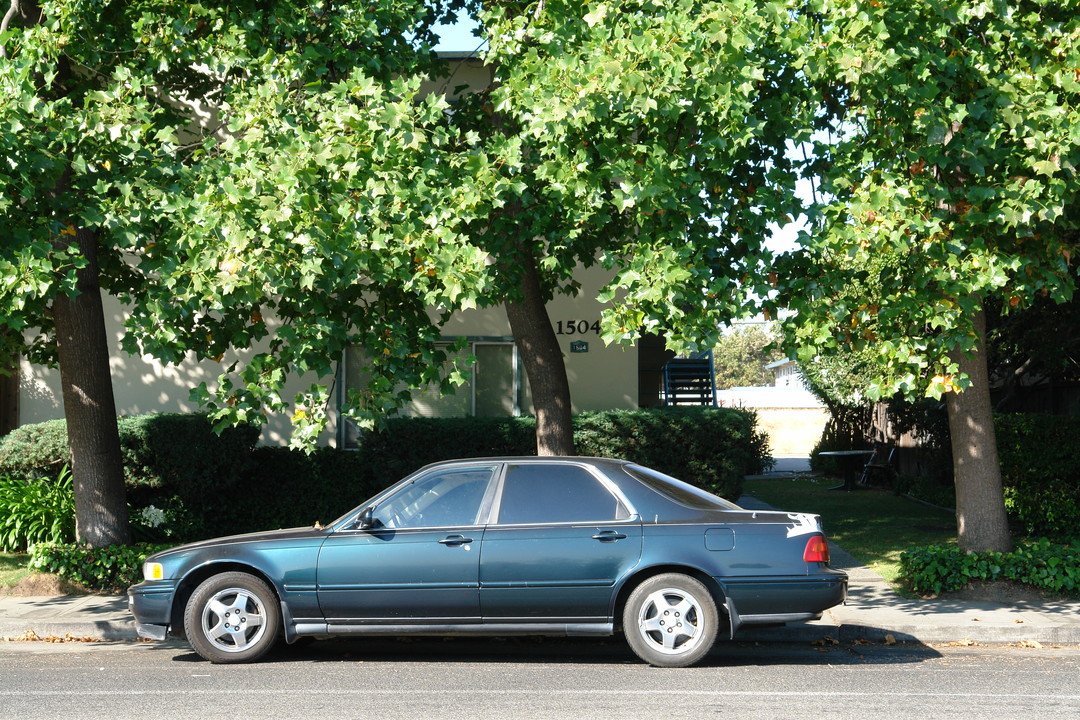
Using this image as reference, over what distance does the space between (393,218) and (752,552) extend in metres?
3.68

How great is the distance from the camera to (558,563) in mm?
7488

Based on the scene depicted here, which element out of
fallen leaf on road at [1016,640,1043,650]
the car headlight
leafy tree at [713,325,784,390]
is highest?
leafy tree at [713,325,784,390]

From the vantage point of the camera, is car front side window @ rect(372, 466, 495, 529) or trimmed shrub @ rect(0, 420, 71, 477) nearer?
car front side window @ rect(372, 466, 495, 529)

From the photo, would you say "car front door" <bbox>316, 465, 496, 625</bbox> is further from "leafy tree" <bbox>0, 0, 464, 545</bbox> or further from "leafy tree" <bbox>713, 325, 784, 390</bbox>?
"leafy tree" <bbox>713, 325, 784, 390</bbox>

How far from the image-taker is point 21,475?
43.8 feet

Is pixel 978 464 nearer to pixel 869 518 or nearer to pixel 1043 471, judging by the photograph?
pixel 1043 471

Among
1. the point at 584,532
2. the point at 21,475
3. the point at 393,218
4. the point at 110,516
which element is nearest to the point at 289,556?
the point at 584,532

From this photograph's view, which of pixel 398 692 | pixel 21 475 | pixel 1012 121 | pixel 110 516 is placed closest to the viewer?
pixel 398 692

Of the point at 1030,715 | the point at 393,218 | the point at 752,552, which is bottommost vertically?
the point at 1030,715

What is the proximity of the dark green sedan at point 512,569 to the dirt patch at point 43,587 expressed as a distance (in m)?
3.15

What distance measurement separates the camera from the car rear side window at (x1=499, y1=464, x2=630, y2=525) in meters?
7.71

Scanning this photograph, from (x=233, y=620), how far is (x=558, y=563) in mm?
2430

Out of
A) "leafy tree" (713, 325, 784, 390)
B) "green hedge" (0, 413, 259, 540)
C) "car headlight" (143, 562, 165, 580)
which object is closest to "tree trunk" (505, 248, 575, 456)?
"green hedge" (0, 413, 259, 540)

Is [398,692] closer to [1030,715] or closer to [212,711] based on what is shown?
[212,711]
